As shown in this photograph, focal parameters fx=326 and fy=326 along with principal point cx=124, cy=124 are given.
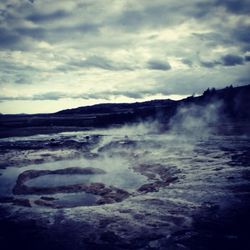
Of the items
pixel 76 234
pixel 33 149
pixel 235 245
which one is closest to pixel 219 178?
pixel 235 245

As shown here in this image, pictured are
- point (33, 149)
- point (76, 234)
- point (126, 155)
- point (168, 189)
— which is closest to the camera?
point (76, 234)

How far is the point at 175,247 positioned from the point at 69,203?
22.6ft

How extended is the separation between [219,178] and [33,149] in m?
25.5

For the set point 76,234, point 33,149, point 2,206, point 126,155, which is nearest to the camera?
point 76,234

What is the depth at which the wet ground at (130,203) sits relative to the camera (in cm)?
1157

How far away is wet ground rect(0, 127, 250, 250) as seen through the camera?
38.0ft

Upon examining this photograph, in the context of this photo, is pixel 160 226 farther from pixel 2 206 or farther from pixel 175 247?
pixel 2 206

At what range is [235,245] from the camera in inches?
420

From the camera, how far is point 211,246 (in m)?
10.7

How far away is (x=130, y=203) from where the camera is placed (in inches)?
607

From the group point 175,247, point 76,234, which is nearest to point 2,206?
point 76,234

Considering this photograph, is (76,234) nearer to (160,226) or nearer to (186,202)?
(160,226)

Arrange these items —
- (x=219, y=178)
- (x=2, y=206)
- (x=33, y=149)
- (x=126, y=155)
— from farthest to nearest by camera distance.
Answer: (x=33, y=149)
(x=126, y=155)
(x=219, y=178)
(x=2, y=206)

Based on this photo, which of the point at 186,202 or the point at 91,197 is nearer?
the point at 186,202
